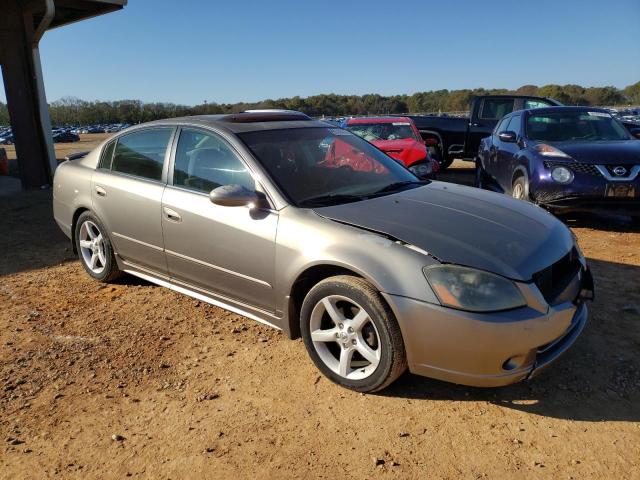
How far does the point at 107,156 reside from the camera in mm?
4598

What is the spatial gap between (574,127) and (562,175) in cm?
140

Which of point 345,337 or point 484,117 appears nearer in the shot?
point 345,337

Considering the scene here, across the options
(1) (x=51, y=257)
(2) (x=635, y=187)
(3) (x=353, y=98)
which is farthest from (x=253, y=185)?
(3) (x=353, y=98)

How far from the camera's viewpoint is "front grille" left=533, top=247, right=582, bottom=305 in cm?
267

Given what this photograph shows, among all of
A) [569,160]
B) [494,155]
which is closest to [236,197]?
[569,160]

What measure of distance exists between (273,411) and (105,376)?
3.85ft

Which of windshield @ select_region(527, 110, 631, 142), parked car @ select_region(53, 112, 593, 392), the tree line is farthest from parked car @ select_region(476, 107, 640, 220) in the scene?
the tree line

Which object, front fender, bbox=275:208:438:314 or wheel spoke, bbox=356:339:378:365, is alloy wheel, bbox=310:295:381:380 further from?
front fender, bbox=275:208:438:314

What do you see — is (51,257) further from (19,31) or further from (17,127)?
(19,31)

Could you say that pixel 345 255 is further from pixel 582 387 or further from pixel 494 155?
pixel 494 155

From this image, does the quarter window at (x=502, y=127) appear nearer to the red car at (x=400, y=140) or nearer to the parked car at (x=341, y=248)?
the red car at (x=400, y=140)

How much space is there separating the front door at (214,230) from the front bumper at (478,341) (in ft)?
3.18

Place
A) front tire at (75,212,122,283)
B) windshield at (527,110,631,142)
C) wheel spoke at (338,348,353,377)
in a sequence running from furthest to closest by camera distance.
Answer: windshield at (527,110,631,142) < front tire at (75,212,122,283) < wheel spoke at (338,348,353,377)

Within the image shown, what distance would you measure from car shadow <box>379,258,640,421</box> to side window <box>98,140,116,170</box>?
3.23 meters
